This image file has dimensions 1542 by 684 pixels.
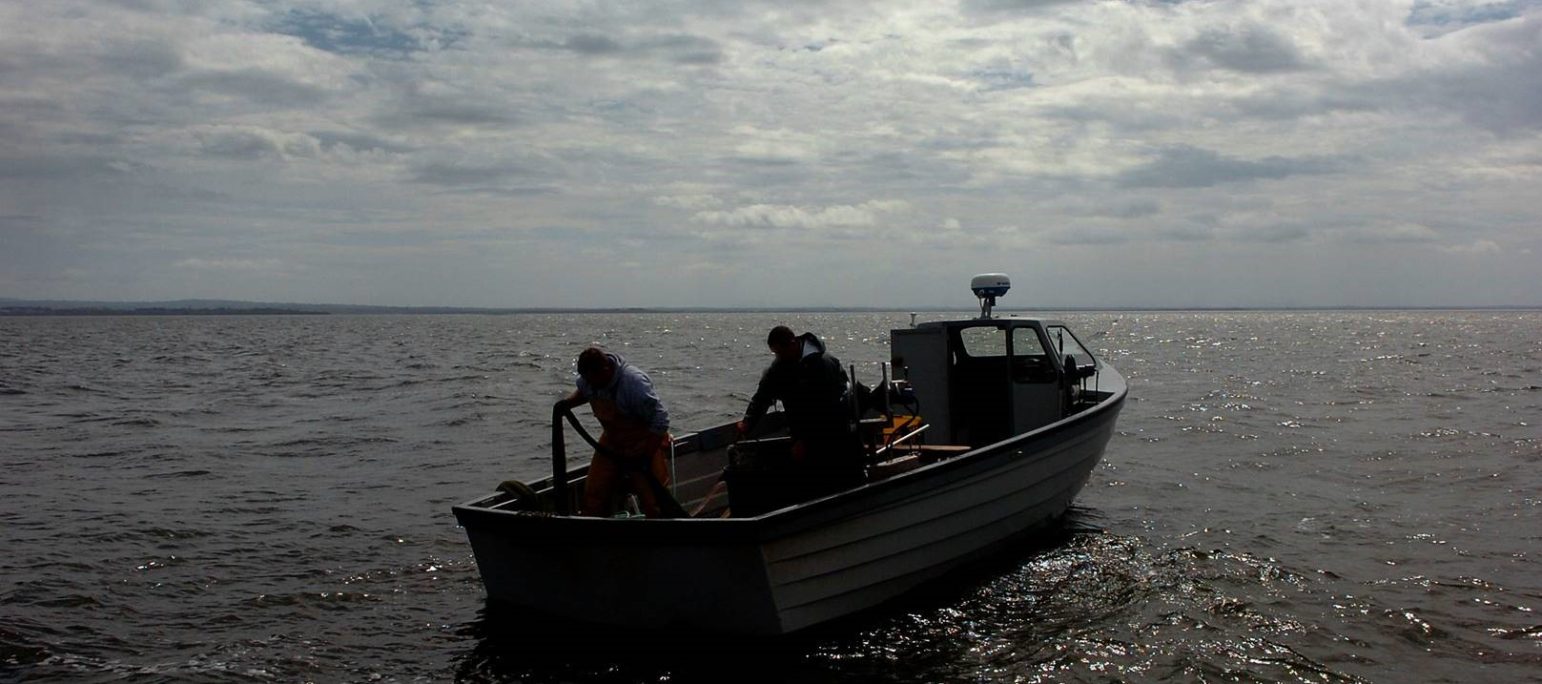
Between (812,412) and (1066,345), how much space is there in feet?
22.0

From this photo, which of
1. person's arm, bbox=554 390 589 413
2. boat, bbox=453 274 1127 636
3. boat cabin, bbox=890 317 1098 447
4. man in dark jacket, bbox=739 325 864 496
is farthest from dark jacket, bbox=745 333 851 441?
boat cabin, bbox=890 317 1098 447

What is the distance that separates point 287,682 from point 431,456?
10.6 meters

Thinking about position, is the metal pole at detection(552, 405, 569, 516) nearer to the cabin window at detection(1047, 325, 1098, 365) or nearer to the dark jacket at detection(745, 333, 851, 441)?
the dark jacket at detection(745, 333, 851, 441)

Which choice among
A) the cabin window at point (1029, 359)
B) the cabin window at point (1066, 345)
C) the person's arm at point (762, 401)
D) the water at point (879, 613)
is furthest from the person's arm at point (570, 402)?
the cabin window at point (1066, 345)

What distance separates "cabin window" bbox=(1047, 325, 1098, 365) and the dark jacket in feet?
17.1

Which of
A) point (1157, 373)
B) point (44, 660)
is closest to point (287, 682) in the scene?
point (44, 660)

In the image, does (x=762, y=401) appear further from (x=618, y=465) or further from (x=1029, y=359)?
(x=1029, y=359)

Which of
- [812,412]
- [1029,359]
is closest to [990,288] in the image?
[1029,359]

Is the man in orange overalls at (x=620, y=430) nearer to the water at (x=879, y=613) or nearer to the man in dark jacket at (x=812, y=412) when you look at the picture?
the man in dark jacket at (x=812, y=412)

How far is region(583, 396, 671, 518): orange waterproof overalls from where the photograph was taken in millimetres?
8508

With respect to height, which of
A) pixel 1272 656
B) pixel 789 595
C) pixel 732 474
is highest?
pixel 732 474

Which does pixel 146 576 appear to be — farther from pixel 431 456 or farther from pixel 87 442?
pixel 87 442

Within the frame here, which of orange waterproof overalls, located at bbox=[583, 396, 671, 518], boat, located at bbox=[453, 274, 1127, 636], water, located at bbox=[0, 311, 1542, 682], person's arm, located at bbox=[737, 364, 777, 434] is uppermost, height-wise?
person's arm, located at bbox=[737, 364, 777, 434]

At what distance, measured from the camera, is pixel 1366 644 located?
859cm
